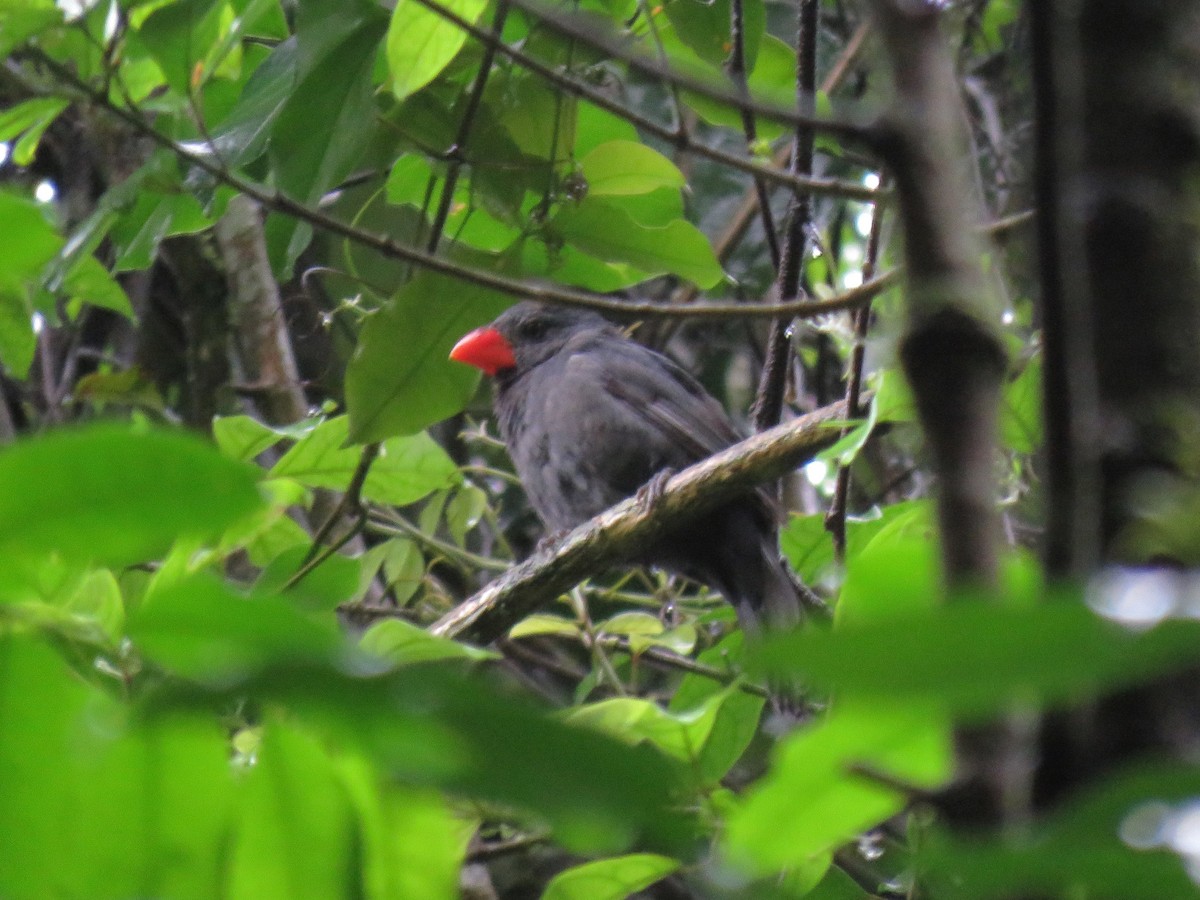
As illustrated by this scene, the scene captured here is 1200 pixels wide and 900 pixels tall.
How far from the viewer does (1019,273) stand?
3623mm

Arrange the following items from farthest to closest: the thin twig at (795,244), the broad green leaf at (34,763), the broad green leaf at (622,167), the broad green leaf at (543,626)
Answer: the broad green leaf at (543,626), the thin twig at (795,244), the broad green leaf at (622,167), the broad green leaf at (34,763)

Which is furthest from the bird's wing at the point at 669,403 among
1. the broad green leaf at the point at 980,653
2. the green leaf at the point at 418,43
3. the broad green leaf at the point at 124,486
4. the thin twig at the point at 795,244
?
the broad green leaf at the point at 980,653

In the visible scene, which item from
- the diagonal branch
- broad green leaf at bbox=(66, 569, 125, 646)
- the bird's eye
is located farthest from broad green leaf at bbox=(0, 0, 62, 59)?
the bird's eye

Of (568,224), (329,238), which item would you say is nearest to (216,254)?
(329,238)

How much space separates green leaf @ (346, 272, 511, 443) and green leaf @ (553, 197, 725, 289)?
19 centimetres

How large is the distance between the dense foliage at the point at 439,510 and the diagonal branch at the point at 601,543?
21 cm

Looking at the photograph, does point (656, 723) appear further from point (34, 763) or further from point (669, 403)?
point (669, 403)

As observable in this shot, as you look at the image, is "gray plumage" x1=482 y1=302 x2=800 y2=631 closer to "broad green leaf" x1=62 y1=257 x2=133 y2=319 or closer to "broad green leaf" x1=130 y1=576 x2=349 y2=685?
"broad green leaf" x1=62 y1=257 x2=133 y2=319

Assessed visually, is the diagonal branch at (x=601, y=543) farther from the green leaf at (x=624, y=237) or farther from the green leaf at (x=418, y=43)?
the green leaf at (x=418, y=43)

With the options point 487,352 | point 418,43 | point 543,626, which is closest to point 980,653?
point 418,43

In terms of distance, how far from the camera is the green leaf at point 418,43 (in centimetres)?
208

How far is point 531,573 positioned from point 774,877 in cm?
99

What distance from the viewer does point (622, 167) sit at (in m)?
2.49

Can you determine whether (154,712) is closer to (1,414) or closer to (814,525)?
(814,525)
